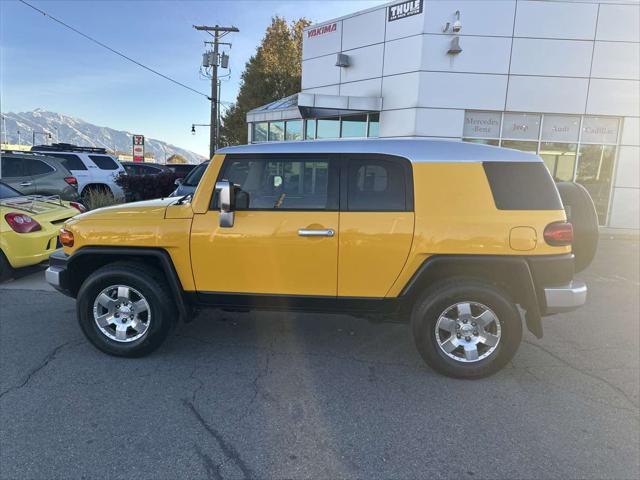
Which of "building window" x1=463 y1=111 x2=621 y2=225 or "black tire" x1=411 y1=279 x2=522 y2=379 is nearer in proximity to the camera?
"black tire" x1=411 y1=279 x2=522 y2=379

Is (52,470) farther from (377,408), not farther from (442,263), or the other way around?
(442,263)

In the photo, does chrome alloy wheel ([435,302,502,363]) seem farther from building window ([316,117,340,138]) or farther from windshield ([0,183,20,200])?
building window ([316,117,340,138])

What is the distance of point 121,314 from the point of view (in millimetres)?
3668

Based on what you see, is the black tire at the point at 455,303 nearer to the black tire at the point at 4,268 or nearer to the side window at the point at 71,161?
the black tire at the point at 4,268

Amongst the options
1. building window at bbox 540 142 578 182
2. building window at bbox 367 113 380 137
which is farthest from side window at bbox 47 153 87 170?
building window at bbox 540 142 578 182

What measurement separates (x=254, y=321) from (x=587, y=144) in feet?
38.6

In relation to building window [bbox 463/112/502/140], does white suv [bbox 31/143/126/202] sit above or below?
below

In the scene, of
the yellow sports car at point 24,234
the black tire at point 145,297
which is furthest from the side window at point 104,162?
the black tire at point 145,297

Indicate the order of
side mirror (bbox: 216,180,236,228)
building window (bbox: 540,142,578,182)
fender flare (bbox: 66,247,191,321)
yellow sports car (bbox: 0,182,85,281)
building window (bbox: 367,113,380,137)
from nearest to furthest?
side mirror (bbox: 216,180,236,228) < fender flare (bbox: 66,247,191,321) < yellow sports car (bbox: 0,182,85,281) < building window (bbox: 540,142,578,182) < building window (bbox: 367,113,380,137)

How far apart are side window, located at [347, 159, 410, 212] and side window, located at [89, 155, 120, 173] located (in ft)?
37.7

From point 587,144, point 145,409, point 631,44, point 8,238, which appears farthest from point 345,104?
point 145,409

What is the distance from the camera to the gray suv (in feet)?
31.8

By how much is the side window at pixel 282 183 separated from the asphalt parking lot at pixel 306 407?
→ 1.39 m

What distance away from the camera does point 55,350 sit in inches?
150
